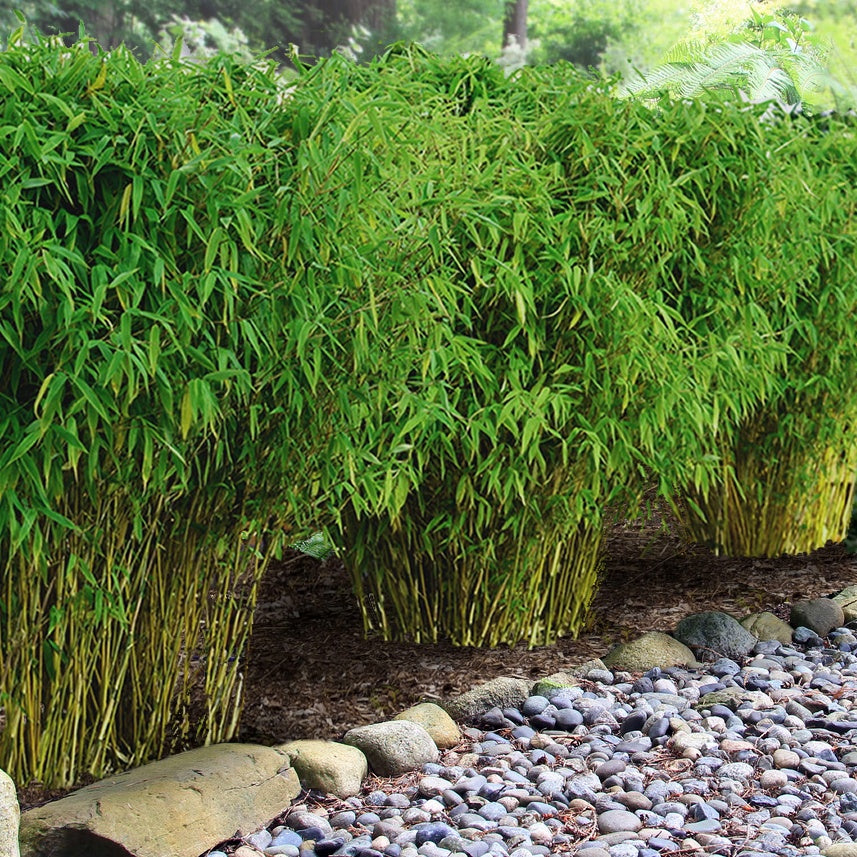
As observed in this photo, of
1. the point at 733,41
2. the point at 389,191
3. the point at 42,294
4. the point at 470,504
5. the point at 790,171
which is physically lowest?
the point at 470,504

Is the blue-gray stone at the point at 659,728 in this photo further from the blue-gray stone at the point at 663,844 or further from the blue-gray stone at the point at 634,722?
the blue-gray stone at the point at 663,844

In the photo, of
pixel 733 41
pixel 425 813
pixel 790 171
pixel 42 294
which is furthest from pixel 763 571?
pixel 733 41

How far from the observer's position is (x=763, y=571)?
408 centimetres

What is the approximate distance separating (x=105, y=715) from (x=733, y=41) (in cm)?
549

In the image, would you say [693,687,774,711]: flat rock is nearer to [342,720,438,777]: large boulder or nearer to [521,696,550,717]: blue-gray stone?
[521,696,550,717]: blue-gray stone

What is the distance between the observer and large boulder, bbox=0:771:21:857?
5.82 feet

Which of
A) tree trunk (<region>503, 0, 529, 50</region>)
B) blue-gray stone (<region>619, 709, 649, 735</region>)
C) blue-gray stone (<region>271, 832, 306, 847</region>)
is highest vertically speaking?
tree trunk (<region>503, 0, 529, 50</region>)

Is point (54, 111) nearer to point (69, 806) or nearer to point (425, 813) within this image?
point (69, 806)

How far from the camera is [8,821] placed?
1.78m

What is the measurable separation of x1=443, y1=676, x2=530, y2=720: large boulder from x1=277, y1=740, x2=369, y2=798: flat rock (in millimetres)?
413

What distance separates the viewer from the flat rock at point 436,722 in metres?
2.61

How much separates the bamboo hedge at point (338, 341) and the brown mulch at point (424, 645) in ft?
0.39

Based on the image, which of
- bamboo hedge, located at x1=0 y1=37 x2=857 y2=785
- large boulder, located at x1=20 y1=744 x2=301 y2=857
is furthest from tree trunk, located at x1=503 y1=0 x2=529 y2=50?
large boulder, located at x1=20 y1=744 x2=301 y2=857

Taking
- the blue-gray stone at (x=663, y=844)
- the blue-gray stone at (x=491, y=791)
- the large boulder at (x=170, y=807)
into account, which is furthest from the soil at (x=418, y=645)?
the blue-gray stone at (x=663, y=844)
